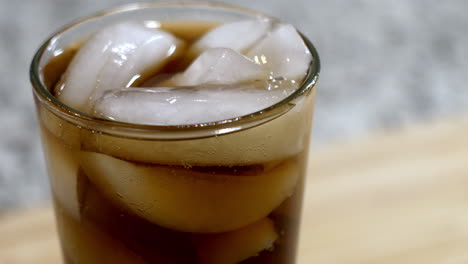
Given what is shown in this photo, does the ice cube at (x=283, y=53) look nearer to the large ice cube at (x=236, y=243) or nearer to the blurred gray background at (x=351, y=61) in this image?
the large ice cube at (x=236, y=243)

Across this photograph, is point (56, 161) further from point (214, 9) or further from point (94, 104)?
point (214, 9)

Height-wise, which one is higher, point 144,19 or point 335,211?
point 144,19

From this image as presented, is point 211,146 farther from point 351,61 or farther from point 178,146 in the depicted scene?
point 351,61

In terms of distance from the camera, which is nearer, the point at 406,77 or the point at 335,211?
the point at 335,211

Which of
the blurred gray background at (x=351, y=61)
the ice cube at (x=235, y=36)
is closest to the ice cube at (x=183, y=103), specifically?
the ice cube at (x=235, y=36)

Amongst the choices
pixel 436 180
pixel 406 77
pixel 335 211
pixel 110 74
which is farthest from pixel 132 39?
pixel 406 77

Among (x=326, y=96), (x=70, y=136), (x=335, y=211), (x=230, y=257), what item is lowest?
(x=326, y=96)
